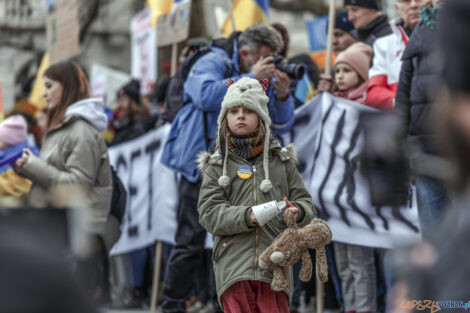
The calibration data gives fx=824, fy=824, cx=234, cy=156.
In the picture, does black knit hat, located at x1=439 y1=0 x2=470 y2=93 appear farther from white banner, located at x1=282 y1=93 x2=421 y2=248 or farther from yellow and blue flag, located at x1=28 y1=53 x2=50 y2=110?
yellow and blue flag, located at x1=28 y1=53 x2=50 y2=110

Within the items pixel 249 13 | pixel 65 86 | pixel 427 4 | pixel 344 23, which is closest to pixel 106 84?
pixel 249 13

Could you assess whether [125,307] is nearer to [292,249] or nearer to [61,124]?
[61,124]

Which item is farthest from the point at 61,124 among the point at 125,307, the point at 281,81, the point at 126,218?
the point at 125,307

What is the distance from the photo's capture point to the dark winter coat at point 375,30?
6238 millimetres

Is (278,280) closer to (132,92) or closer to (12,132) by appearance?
(12,132)

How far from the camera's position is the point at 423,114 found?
4891 millimetres

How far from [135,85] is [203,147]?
3714 mm

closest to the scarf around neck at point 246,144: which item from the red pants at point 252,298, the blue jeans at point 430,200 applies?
the red pants at point 252,298

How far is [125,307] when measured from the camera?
26.1 feet

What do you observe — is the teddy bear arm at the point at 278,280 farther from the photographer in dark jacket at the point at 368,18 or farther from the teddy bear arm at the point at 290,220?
the photographer in dark jacket at the point at 368,18

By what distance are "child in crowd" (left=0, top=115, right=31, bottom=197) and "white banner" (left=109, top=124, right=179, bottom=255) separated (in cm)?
125

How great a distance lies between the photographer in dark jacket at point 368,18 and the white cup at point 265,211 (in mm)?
2794

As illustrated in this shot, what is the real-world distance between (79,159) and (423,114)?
2.23 m

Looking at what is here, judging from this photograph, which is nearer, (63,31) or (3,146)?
(3,146)
